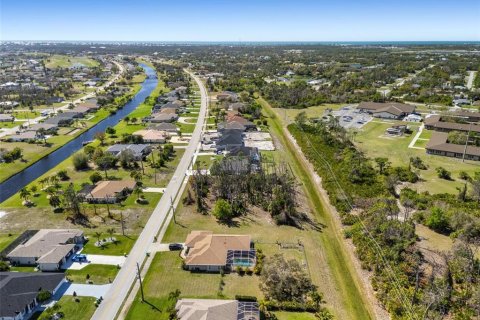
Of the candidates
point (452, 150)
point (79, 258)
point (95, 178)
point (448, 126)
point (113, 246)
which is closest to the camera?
point (79, 258)

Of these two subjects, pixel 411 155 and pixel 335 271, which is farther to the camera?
pixel 411 155

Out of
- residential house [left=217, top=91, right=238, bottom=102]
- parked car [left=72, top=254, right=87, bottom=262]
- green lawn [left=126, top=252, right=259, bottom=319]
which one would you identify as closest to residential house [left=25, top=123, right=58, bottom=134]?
residential house [left=217, top=91, right=238, bottom=102]

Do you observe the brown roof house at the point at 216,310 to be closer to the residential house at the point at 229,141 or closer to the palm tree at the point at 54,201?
the palm tree at the point at 54,201

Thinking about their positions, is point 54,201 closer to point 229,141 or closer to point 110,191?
point 110,191

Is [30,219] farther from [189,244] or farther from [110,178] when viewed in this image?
[189,244]

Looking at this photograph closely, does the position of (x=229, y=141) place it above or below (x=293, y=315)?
above

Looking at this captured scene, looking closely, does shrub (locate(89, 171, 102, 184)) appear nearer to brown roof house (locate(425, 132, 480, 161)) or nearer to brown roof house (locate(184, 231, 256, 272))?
brown roof house (locate(184, 231, 256, 272))

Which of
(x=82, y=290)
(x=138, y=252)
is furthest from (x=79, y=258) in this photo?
(x=138, y=252)
